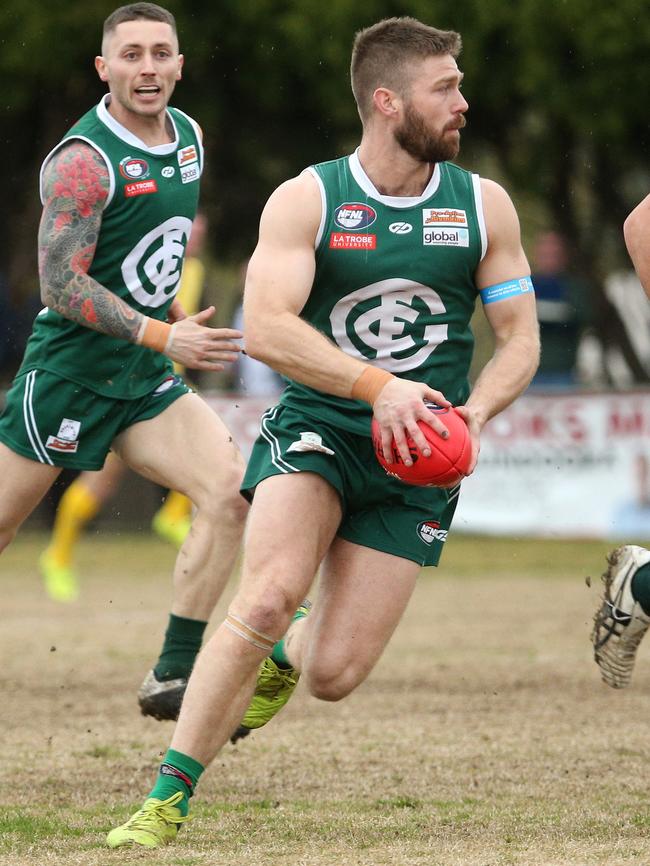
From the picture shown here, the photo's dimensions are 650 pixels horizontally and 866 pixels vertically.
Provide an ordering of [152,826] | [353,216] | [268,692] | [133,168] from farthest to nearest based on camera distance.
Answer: [133,168], [268,692], [353,216], [152,826]

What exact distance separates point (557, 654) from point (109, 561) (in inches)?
243

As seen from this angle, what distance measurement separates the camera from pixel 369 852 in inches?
193

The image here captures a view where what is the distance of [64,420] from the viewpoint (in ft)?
21.5

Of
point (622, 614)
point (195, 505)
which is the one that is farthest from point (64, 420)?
point (622, 614)

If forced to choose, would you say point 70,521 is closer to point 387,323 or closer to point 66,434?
point 66,434

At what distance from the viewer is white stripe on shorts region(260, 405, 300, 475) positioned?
210 inches

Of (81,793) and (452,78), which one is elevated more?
(452,78)

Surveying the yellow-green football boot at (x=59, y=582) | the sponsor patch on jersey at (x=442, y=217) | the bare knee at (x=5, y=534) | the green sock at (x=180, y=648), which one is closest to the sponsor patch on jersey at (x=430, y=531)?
the sponsor patch on jersey at (x=442, y=217)

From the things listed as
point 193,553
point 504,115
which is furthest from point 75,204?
point 504,115

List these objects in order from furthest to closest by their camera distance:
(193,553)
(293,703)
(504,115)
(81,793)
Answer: (504,115), (293,703), (193,553), (81,793)

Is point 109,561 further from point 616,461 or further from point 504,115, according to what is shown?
point 504,115

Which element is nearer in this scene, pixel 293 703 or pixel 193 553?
pixel 193 553

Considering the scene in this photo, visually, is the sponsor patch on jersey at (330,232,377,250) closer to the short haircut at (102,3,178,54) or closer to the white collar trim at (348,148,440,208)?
the white collar trim at (348,148,440,208)

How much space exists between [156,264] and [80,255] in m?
0.39
